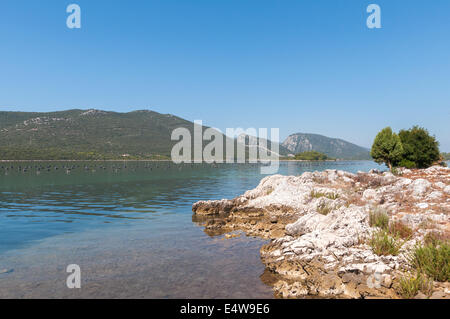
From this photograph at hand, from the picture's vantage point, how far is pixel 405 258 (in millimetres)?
12156

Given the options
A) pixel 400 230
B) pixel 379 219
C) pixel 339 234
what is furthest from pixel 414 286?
pixel 379 219

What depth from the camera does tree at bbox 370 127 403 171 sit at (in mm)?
61531

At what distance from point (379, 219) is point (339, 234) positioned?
298 centimetres

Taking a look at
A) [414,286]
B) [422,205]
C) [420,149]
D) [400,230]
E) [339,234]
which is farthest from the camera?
[420,149]

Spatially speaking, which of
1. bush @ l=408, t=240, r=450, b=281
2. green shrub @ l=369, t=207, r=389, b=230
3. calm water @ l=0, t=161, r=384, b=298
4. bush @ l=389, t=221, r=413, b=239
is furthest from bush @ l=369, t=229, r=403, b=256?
calm water @ l=0, t=161, r=384, b=298

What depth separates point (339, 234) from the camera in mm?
15414

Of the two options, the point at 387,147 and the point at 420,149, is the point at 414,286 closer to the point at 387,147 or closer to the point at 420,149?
the point at 387,147

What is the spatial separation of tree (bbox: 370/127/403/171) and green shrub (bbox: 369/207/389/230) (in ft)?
168

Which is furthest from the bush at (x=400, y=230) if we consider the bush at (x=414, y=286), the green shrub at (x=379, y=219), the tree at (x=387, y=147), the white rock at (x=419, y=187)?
the tree at (x=387, y=147)
